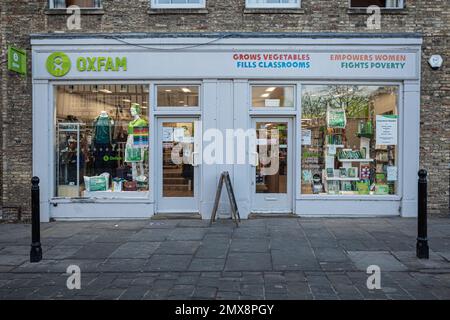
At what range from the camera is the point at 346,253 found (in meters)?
8.41

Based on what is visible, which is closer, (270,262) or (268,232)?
(270,262)

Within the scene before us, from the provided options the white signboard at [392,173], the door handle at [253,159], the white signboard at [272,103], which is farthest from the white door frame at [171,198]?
the white signboard at [392,173]

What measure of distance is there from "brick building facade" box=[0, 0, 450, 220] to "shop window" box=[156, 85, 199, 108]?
1421 millimetres

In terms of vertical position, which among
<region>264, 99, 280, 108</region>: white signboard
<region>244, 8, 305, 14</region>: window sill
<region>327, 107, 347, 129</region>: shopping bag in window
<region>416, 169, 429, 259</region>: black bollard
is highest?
<region>244, 8, 305, 14</region>: window sill

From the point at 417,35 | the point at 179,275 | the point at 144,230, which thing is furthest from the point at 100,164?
the point at 417,35

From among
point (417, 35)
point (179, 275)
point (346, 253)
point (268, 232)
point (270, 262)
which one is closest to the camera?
point (179, 275)

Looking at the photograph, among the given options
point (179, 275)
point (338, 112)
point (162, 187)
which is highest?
point (338, 112)

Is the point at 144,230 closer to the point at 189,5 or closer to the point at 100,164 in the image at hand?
the point at 100,164

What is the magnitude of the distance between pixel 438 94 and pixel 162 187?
713 centimetres

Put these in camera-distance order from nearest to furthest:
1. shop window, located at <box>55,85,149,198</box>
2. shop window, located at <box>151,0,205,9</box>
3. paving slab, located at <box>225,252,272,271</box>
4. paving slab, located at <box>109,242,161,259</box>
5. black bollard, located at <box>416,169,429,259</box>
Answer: paving slab, located at <box>225,252,272,271</box>
black bollard, located at <box>416,169,429,259</box>
paving slab, located at <box>109,242,161,259</box>
shop window, located at <box>151,0,205,9</box>
shop window, located at <box>55,85,149,198</box>

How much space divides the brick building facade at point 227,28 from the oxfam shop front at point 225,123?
29 centimetres

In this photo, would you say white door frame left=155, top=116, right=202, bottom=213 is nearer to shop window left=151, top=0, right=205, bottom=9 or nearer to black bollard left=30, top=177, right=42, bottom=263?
shop window left=151, top=0, right=205, bottom=9

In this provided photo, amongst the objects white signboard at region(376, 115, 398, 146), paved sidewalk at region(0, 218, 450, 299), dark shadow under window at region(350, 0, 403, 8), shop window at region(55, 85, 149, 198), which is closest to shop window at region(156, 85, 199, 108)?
shop window at region(55, 85, 149, 198)

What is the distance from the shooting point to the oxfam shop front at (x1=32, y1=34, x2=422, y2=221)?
38.7 feet
